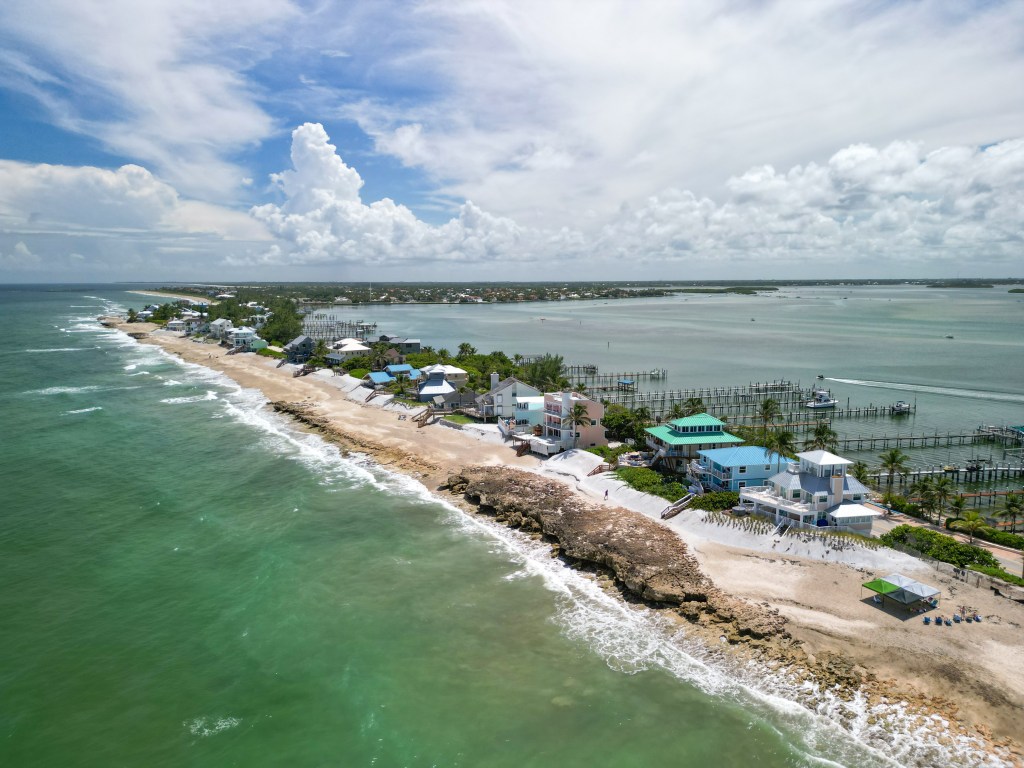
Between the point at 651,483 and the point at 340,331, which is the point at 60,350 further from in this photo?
the point at 651,483

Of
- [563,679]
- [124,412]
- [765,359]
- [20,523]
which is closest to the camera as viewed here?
[563,679]

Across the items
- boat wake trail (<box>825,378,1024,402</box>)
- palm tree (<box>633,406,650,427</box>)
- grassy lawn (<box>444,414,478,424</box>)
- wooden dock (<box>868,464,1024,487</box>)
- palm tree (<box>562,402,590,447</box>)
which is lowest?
wooden dock (<box>868,464,1024,487</box>)

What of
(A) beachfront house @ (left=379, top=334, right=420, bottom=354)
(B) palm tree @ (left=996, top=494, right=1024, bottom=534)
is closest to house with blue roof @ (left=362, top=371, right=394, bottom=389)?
(A) beachfront house @ (left=379, top=334, right=420, bottom=354)

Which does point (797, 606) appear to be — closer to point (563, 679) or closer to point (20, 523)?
point (563, 679)

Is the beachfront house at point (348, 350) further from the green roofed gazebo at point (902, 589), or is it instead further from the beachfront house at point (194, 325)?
the green roofed gazebo at point (902, 589)

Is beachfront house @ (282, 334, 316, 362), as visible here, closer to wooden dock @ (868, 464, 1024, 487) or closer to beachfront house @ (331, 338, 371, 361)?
beachfront house @ (331, 338, 371, 361)

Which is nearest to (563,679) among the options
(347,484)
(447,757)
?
(447,757)

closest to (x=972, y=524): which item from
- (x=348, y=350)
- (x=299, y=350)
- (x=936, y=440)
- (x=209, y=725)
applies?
(x=936, y=440)
